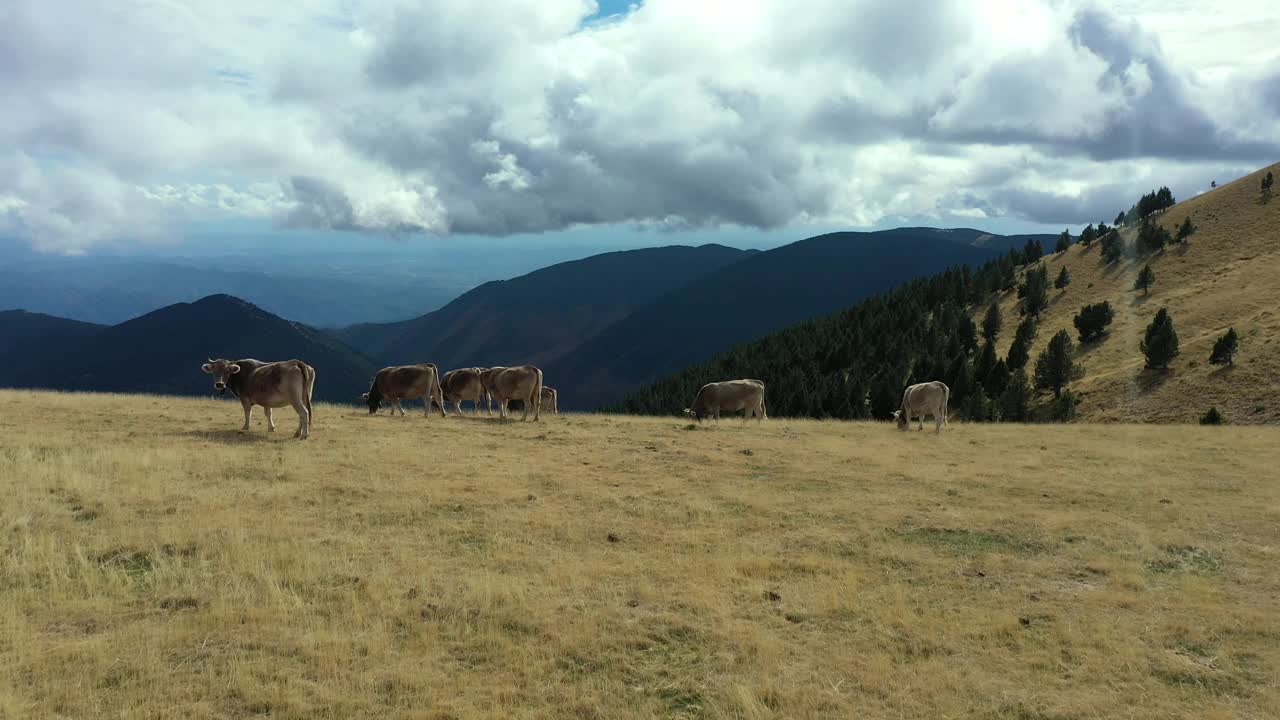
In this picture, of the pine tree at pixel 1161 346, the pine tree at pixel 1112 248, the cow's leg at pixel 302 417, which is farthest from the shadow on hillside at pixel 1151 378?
the cow's leg at pixel 302 417

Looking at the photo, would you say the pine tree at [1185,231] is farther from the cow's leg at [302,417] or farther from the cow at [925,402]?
the cow's leg at [302,417]

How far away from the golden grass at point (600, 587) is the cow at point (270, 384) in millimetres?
1241

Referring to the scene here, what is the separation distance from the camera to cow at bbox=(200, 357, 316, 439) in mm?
19391

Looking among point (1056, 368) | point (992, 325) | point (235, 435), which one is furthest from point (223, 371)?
point (992, 325)

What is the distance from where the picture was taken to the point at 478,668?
756cm

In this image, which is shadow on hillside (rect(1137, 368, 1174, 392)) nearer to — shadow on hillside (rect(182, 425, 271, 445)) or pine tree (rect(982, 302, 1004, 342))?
pine tree (rect(982, 302, 1004, 342))

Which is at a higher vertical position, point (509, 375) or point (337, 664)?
point (509, 375)

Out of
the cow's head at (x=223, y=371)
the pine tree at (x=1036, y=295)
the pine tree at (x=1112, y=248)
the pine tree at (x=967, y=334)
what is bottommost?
the cow's head at (x=223, y=371)

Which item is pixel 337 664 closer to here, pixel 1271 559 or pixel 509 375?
pixel 1271 559

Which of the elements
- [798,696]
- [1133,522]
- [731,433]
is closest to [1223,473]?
[1133,522]

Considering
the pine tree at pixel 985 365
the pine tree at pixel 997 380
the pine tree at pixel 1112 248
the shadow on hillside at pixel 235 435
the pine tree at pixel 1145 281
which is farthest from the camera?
the pine tree at pixel 1112 248

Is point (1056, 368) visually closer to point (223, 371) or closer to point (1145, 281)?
point (1145, 281)

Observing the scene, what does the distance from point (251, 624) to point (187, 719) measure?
193 centimetres

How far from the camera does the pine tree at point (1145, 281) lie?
293 ft
